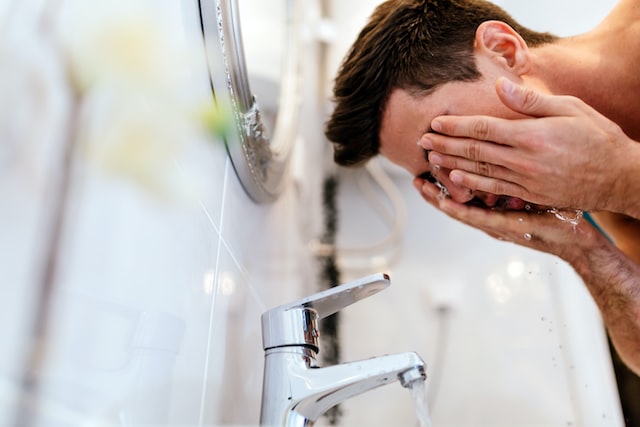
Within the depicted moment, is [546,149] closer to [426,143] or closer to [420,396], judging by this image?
[426,143]

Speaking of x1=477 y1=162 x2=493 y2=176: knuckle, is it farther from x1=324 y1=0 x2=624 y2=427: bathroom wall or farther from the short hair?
x1=324 y1=0 x2=624 y2=427: bathroom wall

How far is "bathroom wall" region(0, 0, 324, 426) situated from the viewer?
0.69 ft

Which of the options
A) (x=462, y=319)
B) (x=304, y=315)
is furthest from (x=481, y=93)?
(x=462, y=319)

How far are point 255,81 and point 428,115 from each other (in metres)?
0.26

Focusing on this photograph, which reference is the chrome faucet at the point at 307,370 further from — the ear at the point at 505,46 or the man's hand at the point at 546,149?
the ear at the point at 505,46

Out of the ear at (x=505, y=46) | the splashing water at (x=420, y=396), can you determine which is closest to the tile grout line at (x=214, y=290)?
the splashing water at (x=420, y=396)

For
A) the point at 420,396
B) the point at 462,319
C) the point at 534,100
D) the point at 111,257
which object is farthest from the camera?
the point at 462,319

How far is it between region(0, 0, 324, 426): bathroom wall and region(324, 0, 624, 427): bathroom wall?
0.62 m

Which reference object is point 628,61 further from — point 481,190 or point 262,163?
point 262,163

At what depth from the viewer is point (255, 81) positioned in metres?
0.67

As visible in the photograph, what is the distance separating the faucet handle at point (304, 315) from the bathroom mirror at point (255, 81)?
0.61 feet

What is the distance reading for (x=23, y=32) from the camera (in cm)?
22

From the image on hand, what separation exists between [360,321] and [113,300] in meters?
1.07

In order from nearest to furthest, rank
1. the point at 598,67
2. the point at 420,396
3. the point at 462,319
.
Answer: the point at 420,396 → the point at 598,67 → the point at 462,319
